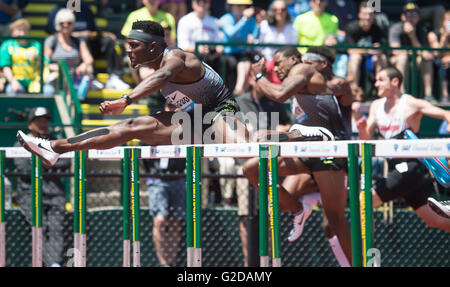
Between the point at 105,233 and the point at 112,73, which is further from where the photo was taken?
the point at 112,73

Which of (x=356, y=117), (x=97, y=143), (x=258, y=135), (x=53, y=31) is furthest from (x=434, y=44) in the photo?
(x=97, y=143)

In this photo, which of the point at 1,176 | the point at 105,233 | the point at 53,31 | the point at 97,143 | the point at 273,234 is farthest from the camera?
the point at 53,31

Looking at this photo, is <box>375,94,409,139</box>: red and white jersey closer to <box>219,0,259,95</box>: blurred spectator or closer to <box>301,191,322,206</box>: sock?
<box>301,191,322,206</box>: sock

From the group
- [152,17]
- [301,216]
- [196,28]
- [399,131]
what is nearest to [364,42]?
[196,28]

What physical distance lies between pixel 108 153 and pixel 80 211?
2.05 ft

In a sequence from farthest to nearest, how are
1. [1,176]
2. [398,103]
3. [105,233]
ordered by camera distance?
[105,233], [398,103], [1,176]

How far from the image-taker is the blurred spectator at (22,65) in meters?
12.0

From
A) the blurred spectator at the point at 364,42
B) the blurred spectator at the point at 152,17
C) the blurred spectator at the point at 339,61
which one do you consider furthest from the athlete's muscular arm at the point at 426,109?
the blurred spectator at the point at 152,17

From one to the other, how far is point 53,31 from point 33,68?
1.46 m

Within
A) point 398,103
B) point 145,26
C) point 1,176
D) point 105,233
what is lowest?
point 105,233

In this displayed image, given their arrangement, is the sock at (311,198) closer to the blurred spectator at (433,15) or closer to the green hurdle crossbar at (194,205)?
the green hurdle crossbar at (194,205)

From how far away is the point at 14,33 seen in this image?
12617 mm

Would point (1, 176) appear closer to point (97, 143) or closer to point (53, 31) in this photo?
point (97, 143)

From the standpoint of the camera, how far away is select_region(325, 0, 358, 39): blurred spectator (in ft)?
45.6
